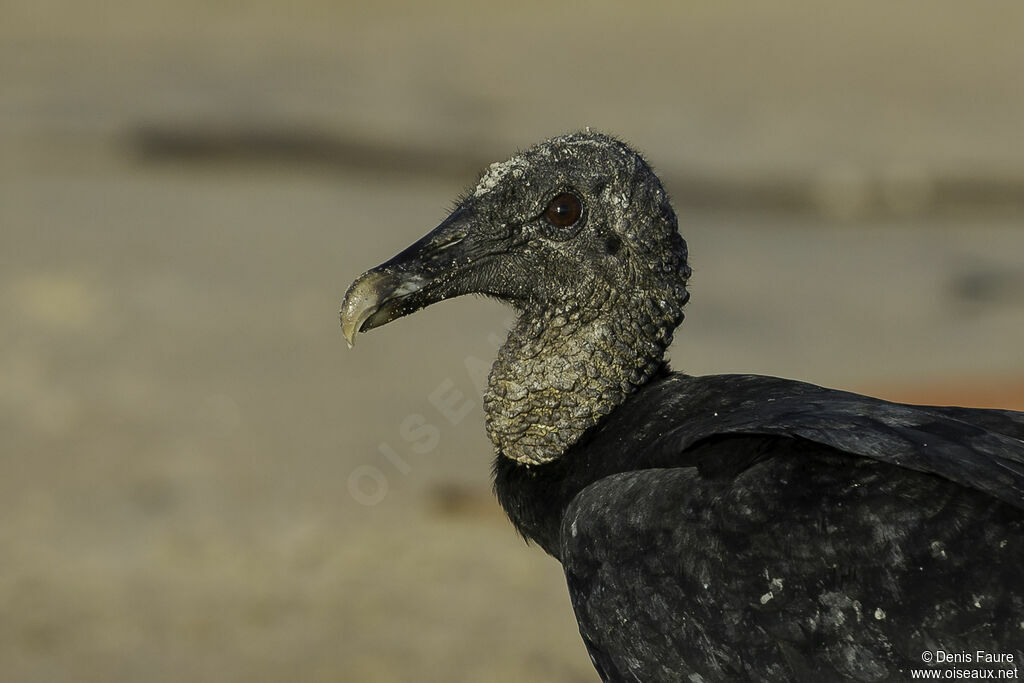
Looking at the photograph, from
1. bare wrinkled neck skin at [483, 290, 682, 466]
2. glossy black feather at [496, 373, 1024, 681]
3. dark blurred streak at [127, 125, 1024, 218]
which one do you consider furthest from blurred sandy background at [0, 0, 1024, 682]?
glossy black feather at [496, 373, 1024, 681]

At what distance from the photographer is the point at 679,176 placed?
1480 cm

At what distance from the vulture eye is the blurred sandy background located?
2.37 metres

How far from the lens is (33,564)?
6922 millimetres

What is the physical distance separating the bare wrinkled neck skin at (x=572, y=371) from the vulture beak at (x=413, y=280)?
0.96 feet

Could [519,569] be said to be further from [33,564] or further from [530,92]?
[530,92]

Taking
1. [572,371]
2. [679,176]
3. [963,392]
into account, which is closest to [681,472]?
[572,371]

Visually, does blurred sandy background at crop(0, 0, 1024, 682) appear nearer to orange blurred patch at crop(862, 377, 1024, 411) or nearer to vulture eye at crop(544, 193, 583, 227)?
orange blurred patch at crop(862, 377, 1024, 411)

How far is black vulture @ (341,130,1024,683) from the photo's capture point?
319 cm

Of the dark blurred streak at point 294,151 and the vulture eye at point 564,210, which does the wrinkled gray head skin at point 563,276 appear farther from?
the dark blurred streak at point 294,151

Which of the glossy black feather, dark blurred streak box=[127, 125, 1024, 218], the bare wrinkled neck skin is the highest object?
dark blurred streak box=[127, 125, 1024, 218]

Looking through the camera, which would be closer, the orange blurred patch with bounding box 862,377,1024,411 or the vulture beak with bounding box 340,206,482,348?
the vulture beak with bounding box 340,206,482,348

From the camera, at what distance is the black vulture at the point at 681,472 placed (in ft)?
10.5

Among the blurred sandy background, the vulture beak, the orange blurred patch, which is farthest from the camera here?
the orange blurred patch

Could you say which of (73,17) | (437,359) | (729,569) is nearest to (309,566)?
(437,359)
